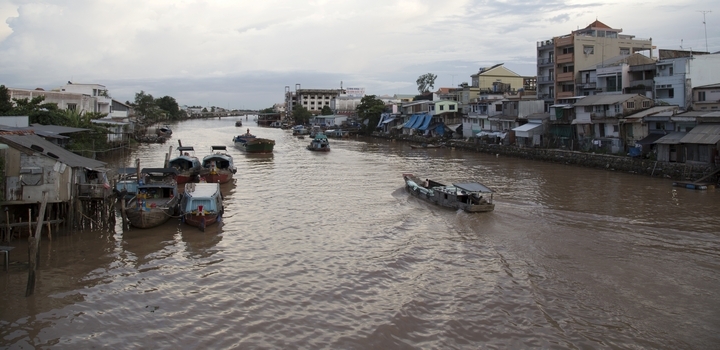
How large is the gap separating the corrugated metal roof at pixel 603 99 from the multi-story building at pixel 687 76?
88.8 inches

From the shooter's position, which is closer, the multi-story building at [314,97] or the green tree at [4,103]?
the green tree at [4,103]

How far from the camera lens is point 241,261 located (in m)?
15.5

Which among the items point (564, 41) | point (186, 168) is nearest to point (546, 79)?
point (564, 41)

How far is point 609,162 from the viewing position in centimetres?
3225

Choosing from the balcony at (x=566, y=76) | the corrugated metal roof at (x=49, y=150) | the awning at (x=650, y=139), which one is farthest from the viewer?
the balcony at (x=566, y=76)

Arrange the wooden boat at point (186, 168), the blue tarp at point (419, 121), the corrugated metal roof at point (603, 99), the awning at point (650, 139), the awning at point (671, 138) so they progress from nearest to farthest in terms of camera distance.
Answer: the awning at point (671, 138)
the wooden boat at point (186, 168)
the awning at point (650, 139)
the corrugated metal roof at point (603, 99)
the blue tarp at point (419, 121)

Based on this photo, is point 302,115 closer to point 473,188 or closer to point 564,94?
point 564,94

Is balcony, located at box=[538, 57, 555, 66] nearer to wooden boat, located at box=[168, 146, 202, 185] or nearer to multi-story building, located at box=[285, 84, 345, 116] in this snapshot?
wooden boat, located at box=[168, 146, 202, 185]

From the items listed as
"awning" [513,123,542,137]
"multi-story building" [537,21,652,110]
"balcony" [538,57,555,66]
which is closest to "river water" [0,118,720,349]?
"awning" [513,123,542,137]

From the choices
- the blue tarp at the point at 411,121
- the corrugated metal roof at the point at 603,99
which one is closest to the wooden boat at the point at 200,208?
the corrugated metal roof at the point at 603,99

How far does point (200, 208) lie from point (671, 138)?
2314 cm

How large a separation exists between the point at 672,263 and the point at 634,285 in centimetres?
233

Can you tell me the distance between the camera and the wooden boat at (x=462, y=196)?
20766mm

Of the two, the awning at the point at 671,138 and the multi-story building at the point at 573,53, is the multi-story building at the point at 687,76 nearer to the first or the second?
the awning at the point at 671,138
